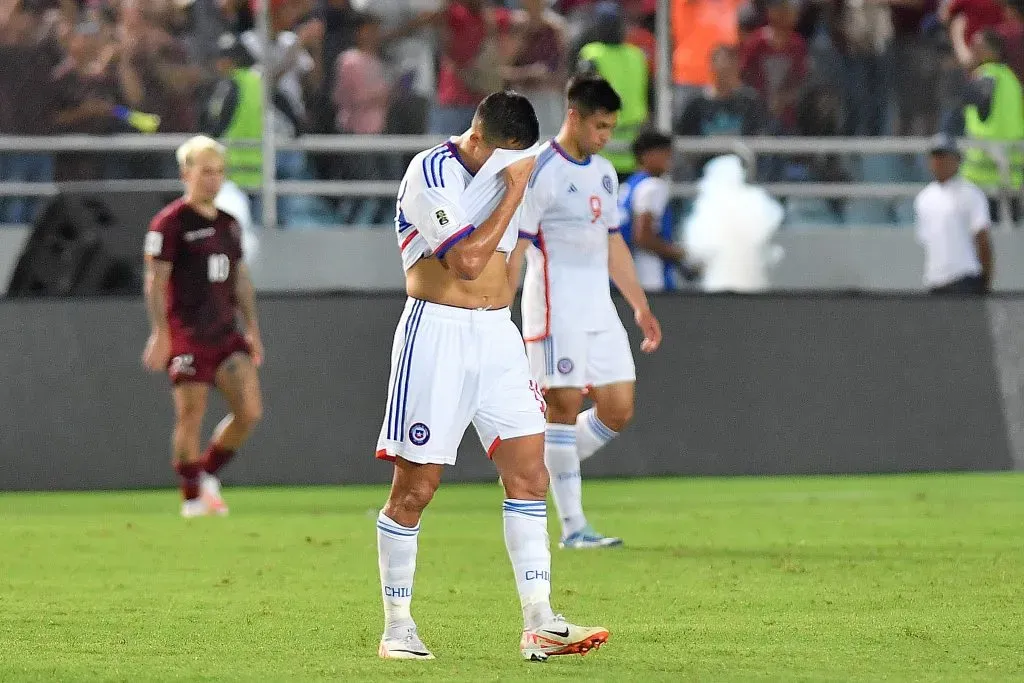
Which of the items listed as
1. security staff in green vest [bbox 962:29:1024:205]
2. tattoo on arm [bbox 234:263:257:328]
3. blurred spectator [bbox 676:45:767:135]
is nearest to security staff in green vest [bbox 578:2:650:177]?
blurred spectator [bbox 676:45:767:135]

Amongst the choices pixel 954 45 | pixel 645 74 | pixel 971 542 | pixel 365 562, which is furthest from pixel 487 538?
pixel 954 45

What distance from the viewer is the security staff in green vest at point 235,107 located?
1658cm

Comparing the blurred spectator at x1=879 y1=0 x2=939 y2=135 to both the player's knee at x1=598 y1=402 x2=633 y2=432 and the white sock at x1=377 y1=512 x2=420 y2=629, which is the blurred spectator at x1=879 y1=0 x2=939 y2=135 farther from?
the white sock at x1=377 y1=512 x2=420 y2=629

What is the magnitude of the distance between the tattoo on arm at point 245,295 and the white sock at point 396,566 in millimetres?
6324

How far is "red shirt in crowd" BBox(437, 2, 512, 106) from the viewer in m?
17.0

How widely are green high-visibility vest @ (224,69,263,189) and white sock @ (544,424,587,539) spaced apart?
6.97 m

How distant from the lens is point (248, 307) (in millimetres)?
12961

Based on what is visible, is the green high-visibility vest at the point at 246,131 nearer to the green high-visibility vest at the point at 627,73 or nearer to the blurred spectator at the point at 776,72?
the green high-visibility vest at the point at 627,73

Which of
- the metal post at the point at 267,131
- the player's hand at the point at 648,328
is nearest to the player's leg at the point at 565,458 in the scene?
the player's hand at the point at 648,328

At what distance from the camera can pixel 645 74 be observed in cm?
1689

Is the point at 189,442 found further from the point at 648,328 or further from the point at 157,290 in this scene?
the point at 648,328

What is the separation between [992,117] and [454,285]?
481 inches

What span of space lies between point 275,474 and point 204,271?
8.15 feet

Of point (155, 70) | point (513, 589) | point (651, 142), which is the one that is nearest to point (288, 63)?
point (155, 70)
